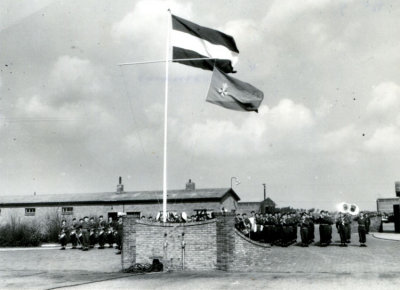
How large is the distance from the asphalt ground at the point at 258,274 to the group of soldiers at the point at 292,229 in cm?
71

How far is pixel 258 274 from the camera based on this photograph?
40.6 ft

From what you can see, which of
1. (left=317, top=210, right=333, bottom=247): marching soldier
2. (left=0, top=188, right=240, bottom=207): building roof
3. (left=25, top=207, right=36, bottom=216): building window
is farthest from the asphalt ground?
(left=25, top=207, right=36, bottom=216): building window

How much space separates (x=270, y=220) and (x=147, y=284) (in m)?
10.7

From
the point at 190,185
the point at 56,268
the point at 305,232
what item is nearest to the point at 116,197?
the point at 190,185

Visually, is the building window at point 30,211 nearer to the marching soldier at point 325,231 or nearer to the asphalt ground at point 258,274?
the asphalt ground at point 258,274

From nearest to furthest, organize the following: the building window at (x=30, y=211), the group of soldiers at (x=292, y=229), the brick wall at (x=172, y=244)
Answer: the brick wall at (x=172, y=244), the group of soldiers at (x=292, y=229), the building window at (x=30, y=211)

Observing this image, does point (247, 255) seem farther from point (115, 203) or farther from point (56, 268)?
point (115, 203)

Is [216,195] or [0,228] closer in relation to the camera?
[0,228]

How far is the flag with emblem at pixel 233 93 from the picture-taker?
1374 cm

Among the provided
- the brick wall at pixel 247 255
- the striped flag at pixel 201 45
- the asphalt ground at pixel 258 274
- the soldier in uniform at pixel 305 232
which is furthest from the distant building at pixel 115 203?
the striped flag at pixel 201 45

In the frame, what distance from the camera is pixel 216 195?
36.2m

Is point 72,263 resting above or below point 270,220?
below

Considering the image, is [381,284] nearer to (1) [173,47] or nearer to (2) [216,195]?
(1) [173,47]

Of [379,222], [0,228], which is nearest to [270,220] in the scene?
[379,222]
